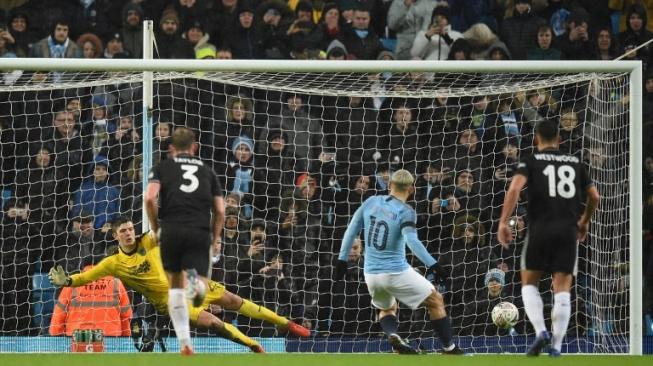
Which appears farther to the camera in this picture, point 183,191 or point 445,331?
point 445,331

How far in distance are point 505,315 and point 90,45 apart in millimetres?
5620

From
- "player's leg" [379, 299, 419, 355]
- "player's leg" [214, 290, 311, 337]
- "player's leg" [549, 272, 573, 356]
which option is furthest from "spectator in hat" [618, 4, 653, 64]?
"player's leg" [549, 272, 573, 356]

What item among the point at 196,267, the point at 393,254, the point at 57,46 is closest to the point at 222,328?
the point at 393,254

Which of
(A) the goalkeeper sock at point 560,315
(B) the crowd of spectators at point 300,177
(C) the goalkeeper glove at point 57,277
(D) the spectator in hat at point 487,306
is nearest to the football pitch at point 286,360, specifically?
(A) the goalkeeper sock at point 560,315

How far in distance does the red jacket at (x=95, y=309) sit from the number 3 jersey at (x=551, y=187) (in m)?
5.12

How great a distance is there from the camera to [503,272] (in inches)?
548

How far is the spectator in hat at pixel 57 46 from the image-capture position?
15.4 m

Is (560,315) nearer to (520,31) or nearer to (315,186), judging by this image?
(315,186)

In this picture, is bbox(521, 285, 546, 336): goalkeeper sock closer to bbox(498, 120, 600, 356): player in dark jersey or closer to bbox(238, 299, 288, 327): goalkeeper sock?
bbox(498, 120, 600, 356): player in dark jersey

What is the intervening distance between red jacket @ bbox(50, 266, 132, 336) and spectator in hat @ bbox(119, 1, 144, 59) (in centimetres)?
306

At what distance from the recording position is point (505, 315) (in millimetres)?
12914

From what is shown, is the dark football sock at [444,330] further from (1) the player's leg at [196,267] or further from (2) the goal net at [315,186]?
(1) the player's leg at [196,267]

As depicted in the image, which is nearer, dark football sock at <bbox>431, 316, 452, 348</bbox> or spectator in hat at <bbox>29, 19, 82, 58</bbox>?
dark football sock at <bbox>431, 316, 452, 348</bbox>

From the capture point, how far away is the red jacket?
535 inches
